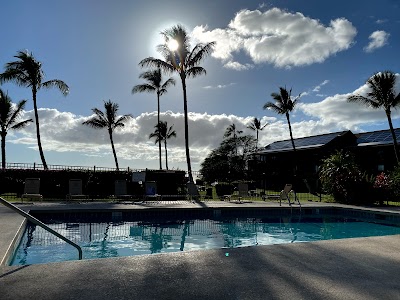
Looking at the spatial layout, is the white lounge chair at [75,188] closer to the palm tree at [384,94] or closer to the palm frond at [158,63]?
the palm frond at [158,63]

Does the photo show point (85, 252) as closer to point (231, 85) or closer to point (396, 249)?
point (396, 249)

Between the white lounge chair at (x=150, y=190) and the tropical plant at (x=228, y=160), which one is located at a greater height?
the tropical plant at (x=228, y=160)

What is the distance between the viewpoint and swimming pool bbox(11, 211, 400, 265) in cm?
769

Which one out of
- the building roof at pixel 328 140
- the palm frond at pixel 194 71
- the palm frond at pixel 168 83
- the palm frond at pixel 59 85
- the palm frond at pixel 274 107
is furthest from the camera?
the palm frond at pixel 274 107

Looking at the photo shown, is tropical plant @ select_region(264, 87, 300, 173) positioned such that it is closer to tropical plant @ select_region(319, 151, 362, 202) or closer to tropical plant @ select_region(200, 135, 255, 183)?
tropical plant @ select_region(200, 135, 255, 183)

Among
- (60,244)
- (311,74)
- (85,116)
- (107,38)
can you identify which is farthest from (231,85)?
(85,116)

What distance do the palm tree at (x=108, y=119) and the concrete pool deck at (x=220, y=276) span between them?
29.0 m

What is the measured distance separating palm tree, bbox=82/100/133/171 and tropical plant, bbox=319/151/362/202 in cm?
2174

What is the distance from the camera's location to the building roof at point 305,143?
32.3 meters

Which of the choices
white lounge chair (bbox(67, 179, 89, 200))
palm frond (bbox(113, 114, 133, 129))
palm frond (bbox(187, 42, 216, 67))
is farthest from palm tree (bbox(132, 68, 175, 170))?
white lounge chair (bbox(67, 179, 89, 200))

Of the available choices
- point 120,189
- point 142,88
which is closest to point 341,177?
point 120,189

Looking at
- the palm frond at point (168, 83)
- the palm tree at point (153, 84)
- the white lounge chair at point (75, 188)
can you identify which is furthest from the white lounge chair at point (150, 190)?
the palm tree at point (153, 84)

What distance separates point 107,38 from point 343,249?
11.8 meters

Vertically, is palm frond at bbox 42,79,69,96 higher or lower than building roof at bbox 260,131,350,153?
higher
